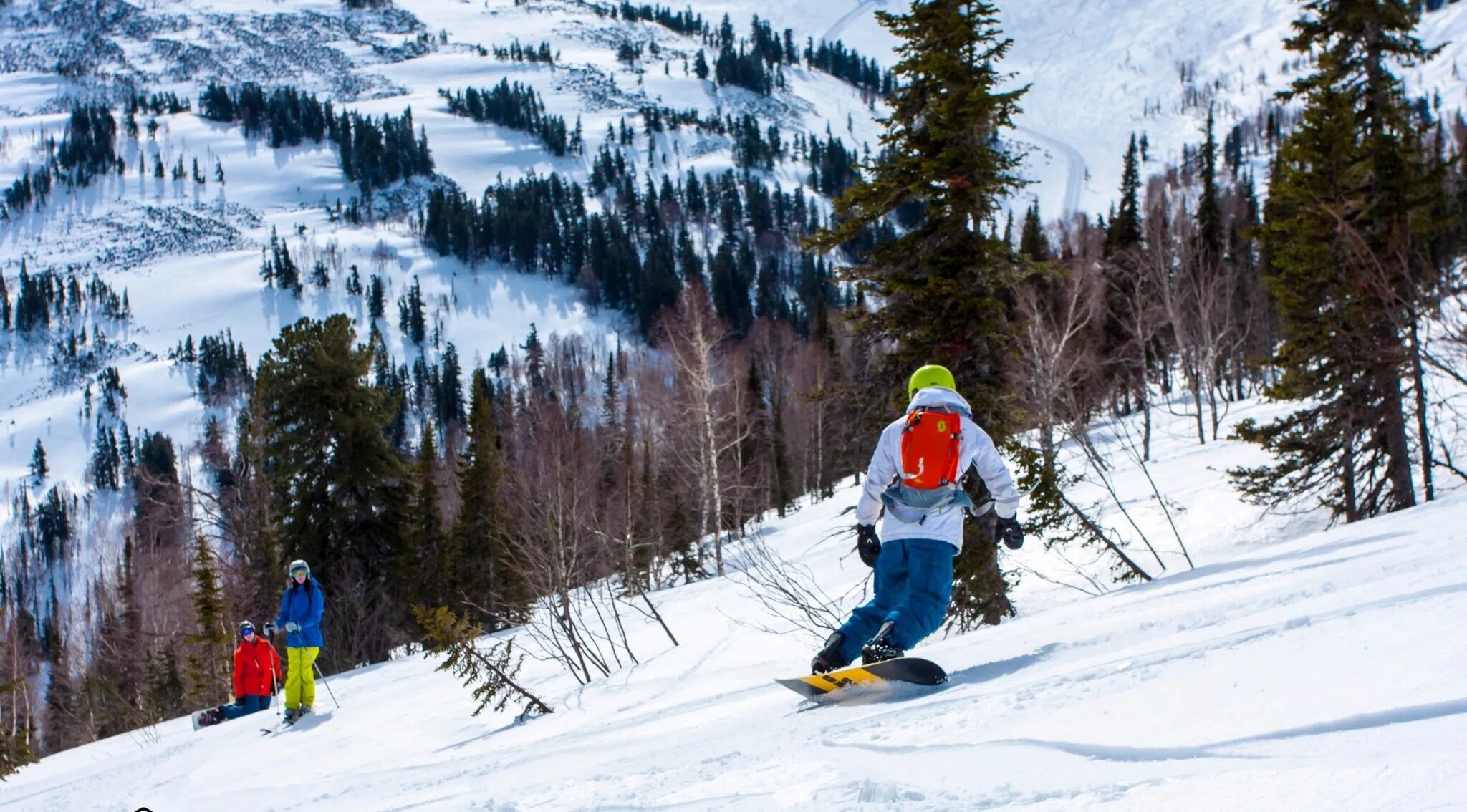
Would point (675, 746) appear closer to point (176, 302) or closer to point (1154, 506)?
point (1154, 506)

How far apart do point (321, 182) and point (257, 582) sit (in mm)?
183893

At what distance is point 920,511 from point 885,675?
1.01 meters

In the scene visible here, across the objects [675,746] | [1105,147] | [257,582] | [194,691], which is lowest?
[194,691]

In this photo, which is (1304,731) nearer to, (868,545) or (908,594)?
(908,594)

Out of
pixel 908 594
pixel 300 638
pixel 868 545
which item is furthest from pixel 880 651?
pixel 300 638

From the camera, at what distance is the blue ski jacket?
9.98 m

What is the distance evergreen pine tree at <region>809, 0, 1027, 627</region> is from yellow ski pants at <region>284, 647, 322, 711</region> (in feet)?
23.9

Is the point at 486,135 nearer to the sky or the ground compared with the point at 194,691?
nearer to the sky

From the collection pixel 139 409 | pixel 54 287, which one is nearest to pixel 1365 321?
pixel 139 409

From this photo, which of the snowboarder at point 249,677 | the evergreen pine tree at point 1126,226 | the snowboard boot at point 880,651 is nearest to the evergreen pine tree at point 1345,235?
the snowboard boot at point 880,651

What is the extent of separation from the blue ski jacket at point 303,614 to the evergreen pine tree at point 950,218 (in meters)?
7.24

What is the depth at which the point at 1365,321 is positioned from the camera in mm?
13609

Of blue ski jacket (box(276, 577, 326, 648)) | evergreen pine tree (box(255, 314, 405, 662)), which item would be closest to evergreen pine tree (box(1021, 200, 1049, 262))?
evergreen pine tree (box(255, 314, 405, 662))

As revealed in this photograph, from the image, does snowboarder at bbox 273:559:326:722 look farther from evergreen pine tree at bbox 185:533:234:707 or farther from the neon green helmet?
evergreen pine tree at bbox 185:533:234:707
